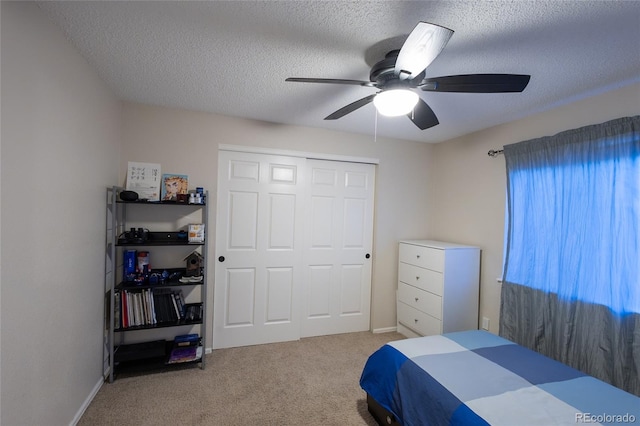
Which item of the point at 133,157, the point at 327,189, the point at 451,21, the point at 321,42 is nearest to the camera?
the point at 451,21

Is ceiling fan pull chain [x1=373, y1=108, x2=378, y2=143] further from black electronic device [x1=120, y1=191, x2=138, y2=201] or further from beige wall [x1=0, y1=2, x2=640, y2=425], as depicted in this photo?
black electronic device [x1=120, y1=191, x2=138, y2=201]

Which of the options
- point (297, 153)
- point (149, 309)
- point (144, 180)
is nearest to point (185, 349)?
point (149, 309)

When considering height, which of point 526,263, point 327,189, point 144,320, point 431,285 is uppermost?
point 327,189

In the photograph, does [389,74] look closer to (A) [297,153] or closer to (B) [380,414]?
(A) [297,153]

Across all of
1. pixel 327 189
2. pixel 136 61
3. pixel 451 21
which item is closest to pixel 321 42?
pixel 451 21

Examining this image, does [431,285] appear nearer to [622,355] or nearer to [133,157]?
[622,355]

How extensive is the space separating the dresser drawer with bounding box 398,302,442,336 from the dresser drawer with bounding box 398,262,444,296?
292 mm

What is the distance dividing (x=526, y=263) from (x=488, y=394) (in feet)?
5.07

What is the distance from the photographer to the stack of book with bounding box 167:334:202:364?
246 centimetres

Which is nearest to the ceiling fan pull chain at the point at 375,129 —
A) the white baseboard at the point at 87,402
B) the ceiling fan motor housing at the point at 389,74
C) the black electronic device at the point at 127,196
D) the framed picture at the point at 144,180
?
the ceiling fan motor housing at the point at 389,74

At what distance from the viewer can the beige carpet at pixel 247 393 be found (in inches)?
75.6

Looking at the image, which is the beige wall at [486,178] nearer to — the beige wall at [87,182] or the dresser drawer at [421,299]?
the beige wall at [87,182]

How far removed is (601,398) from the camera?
141 centimetres

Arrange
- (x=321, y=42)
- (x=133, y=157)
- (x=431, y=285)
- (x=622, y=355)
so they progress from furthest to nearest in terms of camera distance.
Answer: (x=431, y=285)
(x=133, y=157)
(x=622, y=355)
(x=321, y=42)
